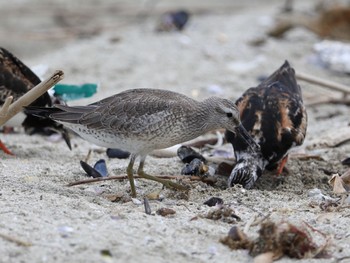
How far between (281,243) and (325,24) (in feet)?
24.3

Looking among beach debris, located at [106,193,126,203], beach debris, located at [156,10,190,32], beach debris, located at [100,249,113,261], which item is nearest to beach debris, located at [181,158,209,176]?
beach debris, located at [106,193,126,203]

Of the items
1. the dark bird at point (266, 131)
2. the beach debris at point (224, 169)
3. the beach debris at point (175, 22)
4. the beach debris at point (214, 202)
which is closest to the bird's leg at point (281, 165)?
the dark bird at point (266, 131)

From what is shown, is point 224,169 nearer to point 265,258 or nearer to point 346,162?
point 346,162

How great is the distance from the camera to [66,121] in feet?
19.3

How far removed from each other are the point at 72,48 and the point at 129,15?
2410mm

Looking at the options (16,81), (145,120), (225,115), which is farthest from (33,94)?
(16,81)

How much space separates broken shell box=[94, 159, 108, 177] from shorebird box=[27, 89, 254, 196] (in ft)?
1.35

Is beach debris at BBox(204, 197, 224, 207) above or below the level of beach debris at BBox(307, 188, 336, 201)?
above

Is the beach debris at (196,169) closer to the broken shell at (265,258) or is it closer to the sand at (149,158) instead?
the sand at (149,158)

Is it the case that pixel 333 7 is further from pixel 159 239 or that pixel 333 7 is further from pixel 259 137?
pixel 159 239

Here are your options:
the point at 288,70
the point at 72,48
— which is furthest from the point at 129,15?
the point at 288,70

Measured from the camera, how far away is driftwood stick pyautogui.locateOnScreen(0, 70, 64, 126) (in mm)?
5438

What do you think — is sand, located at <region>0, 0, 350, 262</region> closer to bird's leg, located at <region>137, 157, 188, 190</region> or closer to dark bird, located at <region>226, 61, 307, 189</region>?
bird's leg, located at <region>137, 157, 188, 190</region>

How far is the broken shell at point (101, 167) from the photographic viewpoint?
20.4 feet
